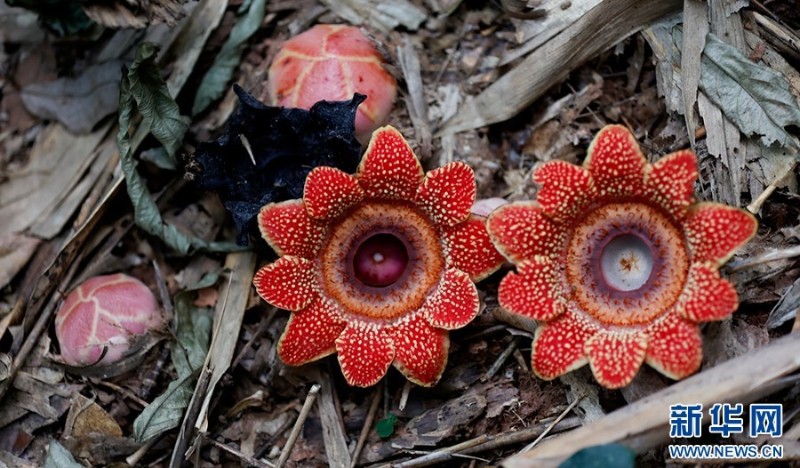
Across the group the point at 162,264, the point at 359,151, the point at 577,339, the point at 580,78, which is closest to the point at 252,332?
the point at 162,264

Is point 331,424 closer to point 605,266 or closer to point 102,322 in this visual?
point 102,322

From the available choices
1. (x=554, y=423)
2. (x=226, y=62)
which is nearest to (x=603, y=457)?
(x=554, y=423)

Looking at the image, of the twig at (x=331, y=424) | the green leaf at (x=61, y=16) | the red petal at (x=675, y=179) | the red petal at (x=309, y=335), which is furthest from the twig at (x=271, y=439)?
the green leaf at (x=61, y=16)

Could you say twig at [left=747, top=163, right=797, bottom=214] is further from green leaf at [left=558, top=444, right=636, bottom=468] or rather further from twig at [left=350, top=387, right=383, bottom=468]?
twig at [left=350, top=387, right=383, bottom=468]

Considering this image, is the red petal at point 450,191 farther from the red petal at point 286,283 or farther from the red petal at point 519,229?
the red petal at point 286,283

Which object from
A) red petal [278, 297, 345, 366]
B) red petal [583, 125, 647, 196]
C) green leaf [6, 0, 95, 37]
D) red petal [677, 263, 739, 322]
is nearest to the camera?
red petal [677, 263, 739, 322]

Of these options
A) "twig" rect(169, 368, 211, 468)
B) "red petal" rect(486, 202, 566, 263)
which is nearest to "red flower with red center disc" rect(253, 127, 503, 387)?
"red petal" rect(486, 202, 566, 263)
